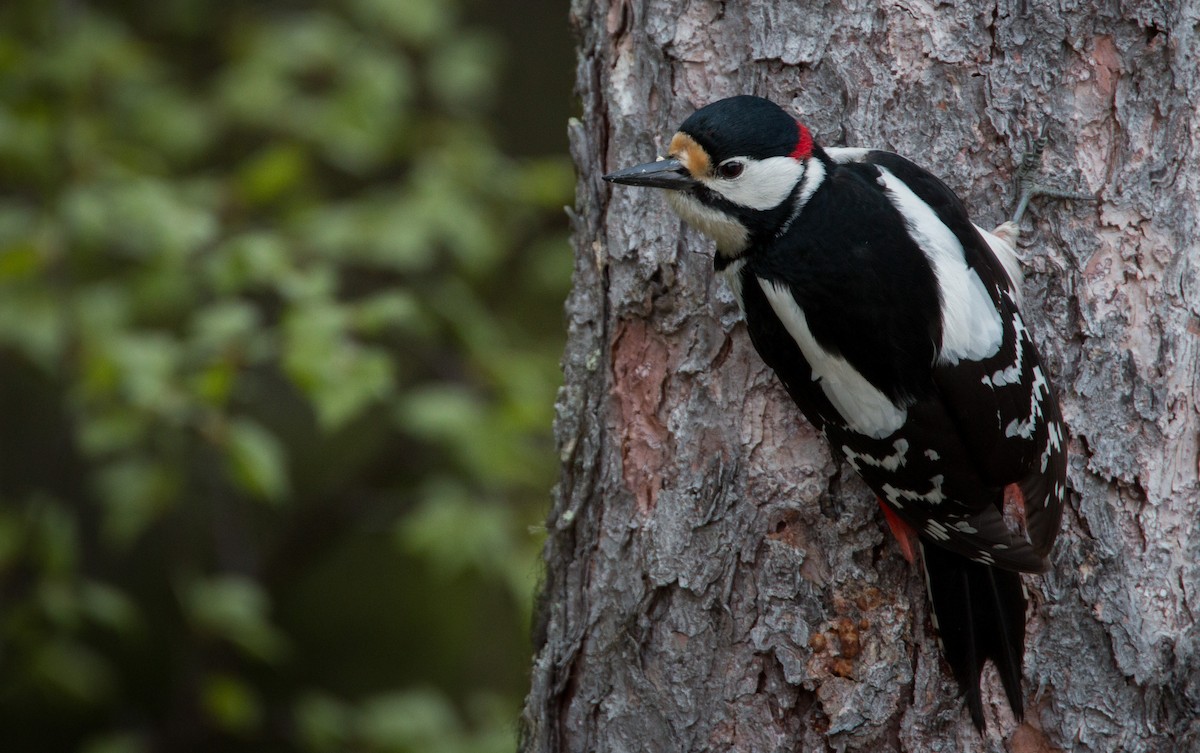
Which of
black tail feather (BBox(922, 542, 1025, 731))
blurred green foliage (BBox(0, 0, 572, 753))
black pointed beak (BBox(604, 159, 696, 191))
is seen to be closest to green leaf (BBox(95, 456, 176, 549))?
blurred green foliage (BBox(0, 0, 572, 753))

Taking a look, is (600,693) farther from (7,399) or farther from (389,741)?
(7,399)

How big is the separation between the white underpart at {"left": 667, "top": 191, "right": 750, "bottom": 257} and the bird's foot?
38 centimetres

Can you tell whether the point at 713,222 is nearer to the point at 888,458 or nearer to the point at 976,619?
the point at 888,458

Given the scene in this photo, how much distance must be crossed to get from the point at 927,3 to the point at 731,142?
13.9 inches

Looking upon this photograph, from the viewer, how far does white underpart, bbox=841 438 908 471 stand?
1360 millimetres

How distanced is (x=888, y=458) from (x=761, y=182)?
0.42m

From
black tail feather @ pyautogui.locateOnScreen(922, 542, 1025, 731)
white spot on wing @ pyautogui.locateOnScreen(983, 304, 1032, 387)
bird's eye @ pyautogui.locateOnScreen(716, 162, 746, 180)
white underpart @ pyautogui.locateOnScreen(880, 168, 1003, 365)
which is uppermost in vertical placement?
bird's eye @ pyautogui.locateOnScreen(716, 162, 746, 180)

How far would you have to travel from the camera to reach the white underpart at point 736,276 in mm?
1435

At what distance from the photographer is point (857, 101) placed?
145 cm

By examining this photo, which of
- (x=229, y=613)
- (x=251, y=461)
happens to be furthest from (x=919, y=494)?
(x=229, y=613)

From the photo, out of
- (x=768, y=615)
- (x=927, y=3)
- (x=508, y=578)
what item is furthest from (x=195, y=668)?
(x=927, y=3)

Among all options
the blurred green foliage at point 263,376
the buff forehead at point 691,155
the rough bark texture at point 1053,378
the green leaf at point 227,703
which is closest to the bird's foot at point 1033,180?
the rough bark texture at point 1053,378

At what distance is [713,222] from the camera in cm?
142

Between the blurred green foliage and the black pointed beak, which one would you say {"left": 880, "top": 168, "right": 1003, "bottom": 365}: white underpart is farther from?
the blurred green foliage
